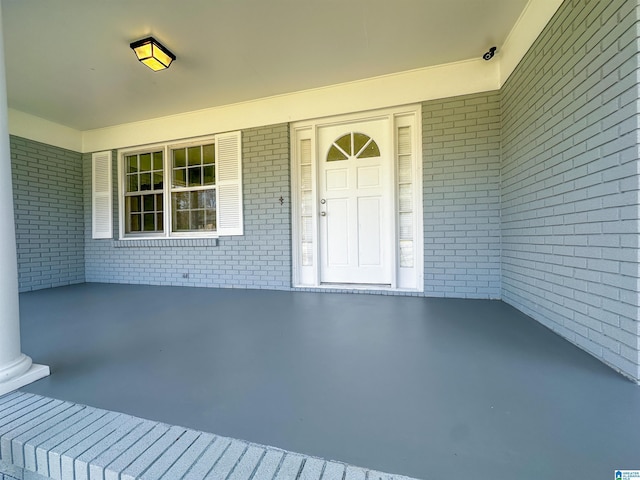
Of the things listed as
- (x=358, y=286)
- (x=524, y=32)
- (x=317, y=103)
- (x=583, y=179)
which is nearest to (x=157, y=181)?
(x=317, y=103)

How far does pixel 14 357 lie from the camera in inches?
59.7

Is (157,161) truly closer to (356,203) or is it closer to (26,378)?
(356,203)

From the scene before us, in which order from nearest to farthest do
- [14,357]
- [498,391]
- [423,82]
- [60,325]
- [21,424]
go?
[21,424] < [498,391] < [14,357] < [60,325] < [423,82]

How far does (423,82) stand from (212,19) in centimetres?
235

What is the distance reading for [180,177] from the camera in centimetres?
471

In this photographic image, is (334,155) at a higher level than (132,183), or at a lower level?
higher

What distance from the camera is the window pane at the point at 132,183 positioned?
16.5 ft

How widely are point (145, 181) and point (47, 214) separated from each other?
155 centimetres

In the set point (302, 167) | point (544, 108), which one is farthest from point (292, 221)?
point (544, 108)

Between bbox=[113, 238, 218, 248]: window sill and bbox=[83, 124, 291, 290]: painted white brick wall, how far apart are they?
0.07 ft

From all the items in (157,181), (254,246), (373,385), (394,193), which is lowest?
(373,385)

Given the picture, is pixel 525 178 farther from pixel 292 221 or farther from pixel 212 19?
pixel 212 19

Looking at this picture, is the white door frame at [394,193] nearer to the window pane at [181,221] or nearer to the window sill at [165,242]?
the window sill at [165,242]

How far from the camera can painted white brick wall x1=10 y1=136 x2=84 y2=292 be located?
14.3 ft
